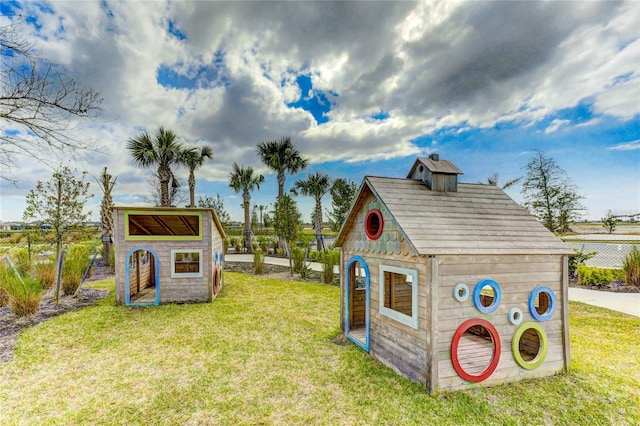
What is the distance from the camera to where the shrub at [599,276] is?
12.3 m

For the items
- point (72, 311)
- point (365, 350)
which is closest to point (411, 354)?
point (365, 350)

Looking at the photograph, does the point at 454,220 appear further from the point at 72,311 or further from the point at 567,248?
the point at 72,311

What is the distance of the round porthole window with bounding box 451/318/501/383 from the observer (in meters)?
4.61

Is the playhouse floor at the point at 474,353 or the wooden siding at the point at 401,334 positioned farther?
the playhouse floor at the point at 474,353

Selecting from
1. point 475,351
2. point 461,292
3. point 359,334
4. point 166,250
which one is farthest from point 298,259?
point 461,292

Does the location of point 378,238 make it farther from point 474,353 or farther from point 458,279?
point 474,353

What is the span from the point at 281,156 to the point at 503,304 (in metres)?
23.5

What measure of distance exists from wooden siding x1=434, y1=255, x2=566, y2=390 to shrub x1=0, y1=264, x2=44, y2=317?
1148cm

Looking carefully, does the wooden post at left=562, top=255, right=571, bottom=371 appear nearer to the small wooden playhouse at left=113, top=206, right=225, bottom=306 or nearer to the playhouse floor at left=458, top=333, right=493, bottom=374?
the playhouse floor at left=458, top=333, right=493, bottom=374

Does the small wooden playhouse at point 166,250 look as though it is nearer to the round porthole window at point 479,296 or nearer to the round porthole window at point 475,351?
the round porthole window at point 475,351

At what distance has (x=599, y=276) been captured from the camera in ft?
40.6

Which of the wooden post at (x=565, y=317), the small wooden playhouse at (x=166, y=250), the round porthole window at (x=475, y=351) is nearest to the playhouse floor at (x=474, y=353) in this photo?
the round porthole window at (x=475, y=351)

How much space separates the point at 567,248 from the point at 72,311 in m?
13.6

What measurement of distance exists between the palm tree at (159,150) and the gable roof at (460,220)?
1854cm
